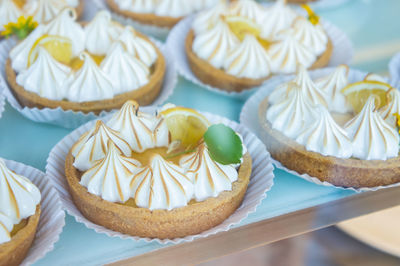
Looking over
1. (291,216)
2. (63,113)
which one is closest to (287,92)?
(291,216)

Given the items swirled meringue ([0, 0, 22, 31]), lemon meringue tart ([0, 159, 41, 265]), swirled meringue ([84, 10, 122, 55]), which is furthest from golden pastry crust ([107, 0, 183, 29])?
lemon meringue tart ([0, 159, 41, 265])

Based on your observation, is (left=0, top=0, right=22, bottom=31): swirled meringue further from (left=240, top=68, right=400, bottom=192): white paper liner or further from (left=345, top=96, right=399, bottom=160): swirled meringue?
(left=345, top=96, right=399, bottom=160): swirled meringue

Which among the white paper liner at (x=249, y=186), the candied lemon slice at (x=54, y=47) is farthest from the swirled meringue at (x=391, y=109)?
the candied lemon slice at (x=54, y=47)

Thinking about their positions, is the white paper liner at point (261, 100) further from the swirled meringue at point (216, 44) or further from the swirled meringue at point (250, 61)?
the swirled meringue at point (216, 44)

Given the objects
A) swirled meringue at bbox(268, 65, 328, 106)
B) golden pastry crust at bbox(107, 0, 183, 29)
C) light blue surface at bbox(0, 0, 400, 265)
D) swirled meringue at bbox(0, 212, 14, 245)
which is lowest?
light blue surface at bbox(0, 0, 400, 265)

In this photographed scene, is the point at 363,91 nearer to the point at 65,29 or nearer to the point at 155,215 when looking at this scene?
the point at 155,215

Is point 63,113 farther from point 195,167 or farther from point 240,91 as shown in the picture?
point 240,91
